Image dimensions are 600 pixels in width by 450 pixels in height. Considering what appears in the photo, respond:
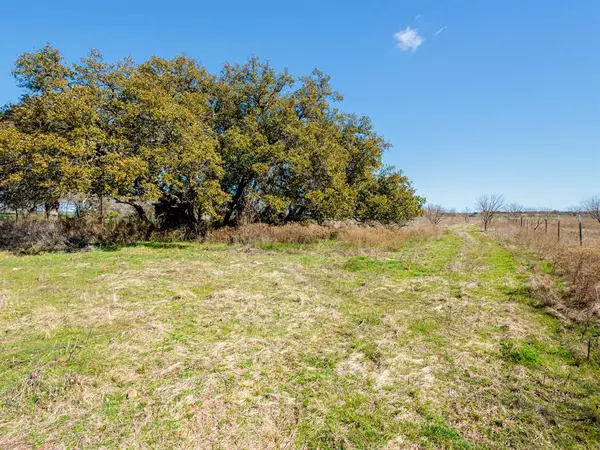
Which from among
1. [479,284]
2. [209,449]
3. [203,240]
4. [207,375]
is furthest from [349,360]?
[203,240]

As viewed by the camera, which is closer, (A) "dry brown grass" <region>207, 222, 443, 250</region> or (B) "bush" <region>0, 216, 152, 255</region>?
(B) "bush" <region>0, 216, 152, 255</region>

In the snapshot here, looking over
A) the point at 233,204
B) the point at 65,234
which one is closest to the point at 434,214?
the point at 233,204

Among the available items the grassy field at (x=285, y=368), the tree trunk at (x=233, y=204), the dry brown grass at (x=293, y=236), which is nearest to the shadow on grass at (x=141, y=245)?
the dry brown grass at (x=293, y=236)

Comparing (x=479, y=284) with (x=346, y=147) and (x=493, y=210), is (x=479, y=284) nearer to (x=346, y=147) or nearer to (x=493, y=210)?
(x=346, y=147)

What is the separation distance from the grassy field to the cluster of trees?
625 cm

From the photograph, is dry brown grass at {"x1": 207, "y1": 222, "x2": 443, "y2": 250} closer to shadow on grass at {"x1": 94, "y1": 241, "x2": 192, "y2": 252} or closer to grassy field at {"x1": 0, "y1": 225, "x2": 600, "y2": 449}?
shadow on grass at {"x1": 94, "y1": 241, "x2": 192, "y2": 252}

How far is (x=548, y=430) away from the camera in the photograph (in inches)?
108

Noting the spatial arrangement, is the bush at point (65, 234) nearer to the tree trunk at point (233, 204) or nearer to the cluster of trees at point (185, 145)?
the cluster of trees at point (185, 145)

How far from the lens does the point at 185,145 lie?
13.8 metres

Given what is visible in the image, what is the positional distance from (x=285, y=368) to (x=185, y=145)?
12.5m

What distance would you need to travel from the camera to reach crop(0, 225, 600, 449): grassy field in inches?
105

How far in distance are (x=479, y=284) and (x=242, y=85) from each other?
1608 cm

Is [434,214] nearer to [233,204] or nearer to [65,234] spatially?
[233,204]

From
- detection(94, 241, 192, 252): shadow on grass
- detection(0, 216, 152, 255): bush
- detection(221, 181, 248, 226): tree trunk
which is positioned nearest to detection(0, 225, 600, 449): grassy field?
detection(94, 241, 192, 252): shadow on grass
